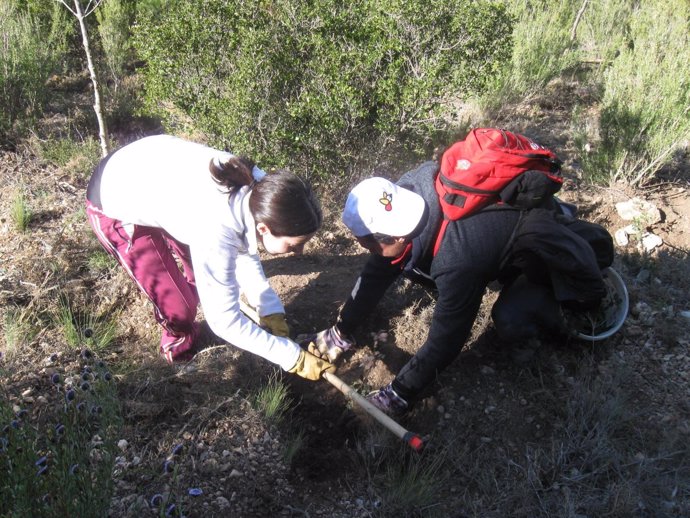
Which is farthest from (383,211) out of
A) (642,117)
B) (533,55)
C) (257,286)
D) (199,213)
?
(533,55)

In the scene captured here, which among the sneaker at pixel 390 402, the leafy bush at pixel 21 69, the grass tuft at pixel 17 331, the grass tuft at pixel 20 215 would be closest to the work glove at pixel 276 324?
the sneaker at pixel 390 402

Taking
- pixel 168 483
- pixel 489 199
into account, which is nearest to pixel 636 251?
pixel 489 199

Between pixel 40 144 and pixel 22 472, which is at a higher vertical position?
pixel 22 472

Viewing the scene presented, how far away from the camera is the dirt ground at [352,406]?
86.8 inches

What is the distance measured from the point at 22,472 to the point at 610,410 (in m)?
2.32

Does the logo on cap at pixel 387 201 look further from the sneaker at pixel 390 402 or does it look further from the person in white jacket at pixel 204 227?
the sneaker at pixel 390 402

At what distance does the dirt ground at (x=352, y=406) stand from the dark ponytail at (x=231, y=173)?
96cm

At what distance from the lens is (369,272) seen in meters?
2.79

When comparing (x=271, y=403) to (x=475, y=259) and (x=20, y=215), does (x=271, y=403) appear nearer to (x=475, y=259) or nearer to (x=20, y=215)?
(x=475, y=259)

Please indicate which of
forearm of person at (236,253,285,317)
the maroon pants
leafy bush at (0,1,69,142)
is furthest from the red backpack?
leafy bush at (0,1,69,142)

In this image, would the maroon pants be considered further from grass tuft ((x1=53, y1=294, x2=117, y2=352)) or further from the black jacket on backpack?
the black jacket on backpack

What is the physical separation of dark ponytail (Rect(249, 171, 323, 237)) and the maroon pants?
80cm

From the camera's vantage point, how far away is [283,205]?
1896 mm

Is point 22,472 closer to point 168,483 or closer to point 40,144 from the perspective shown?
point 168,483
